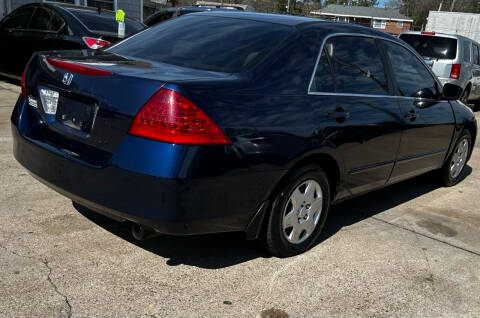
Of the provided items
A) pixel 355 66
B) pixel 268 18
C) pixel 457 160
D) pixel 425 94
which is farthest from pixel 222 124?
pixel 457 160

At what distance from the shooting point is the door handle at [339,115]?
3.62 metres

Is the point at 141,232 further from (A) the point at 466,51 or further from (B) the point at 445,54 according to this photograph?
(A) the point at 466,51

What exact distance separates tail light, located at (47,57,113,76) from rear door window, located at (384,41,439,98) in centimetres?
257

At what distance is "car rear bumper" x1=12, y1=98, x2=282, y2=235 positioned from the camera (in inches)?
109

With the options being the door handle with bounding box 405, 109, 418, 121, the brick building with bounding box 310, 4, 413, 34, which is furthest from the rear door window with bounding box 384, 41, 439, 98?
the brick building with bounding box 310, 4, 413, 34

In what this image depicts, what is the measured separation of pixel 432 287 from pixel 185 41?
2.40 m

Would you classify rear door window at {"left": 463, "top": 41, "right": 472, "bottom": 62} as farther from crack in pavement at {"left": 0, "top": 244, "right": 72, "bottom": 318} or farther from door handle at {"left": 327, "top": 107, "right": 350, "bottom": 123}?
crack in pavement at {"left": 0, "top": 244, "right": 72, "bottom": 318}

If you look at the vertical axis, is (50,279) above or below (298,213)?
below

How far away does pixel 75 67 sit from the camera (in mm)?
3164

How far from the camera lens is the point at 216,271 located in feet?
11.1

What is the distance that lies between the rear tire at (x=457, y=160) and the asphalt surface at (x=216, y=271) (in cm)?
147

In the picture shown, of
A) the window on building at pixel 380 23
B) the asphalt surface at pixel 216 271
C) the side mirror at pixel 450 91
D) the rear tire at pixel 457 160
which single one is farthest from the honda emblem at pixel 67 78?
the window on building at pixel 380 23

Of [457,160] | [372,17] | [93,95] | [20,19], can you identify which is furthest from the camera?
[372,17]

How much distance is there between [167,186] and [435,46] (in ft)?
34.2
